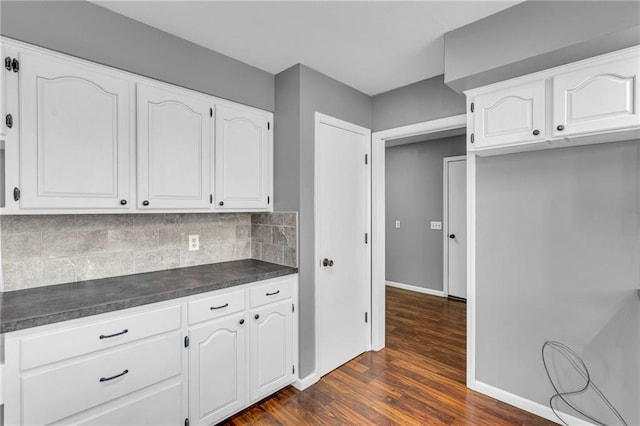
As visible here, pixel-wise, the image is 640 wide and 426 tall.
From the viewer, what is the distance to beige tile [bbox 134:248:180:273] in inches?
85.7

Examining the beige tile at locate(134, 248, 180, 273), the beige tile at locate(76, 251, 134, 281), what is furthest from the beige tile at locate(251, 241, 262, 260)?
the beige tile at locate(76, 251, 134, 281)

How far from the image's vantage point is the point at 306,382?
7.94ft

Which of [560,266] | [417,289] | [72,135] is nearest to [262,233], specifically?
[72,135]

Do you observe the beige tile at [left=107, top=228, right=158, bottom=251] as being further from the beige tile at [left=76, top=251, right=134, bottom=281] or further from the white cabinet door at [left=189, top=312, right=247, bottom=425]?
the white cabinet door at [left=189, top=312, right=247, bottom=425]

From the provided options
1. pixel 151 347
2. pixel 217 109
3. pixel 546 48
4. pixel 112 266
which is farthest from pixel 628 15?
pixel 112 266

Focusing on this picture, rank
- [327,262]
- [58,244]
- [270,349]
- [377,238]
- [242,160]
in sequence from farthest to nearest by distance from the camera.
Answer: [377,238] < [327,262] < [242,160] < [270,349] < [58,244]

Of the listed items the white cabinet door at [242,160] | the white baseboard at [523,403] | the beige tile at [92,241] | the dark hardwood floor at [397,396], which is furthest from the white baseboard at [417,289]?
the beige tile at [92,241]

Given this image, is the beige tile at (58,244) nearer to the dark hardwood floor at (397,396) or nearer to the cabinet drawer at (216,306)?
the cabinet drawer at (216,306)

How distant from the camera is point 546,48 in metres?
1.65

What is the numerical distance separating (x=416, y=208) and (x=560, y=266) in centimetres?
306

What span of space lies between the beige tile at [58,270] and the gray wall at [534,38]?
259 cm

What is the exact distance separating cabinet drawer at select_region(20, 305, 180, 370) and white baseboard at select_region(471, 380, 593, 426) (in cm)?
214

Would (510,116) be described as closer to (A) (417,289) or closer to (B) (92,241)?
(B) (92,241)

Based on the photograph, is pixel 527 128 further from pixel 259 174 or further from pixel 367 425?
pixel 367 425
